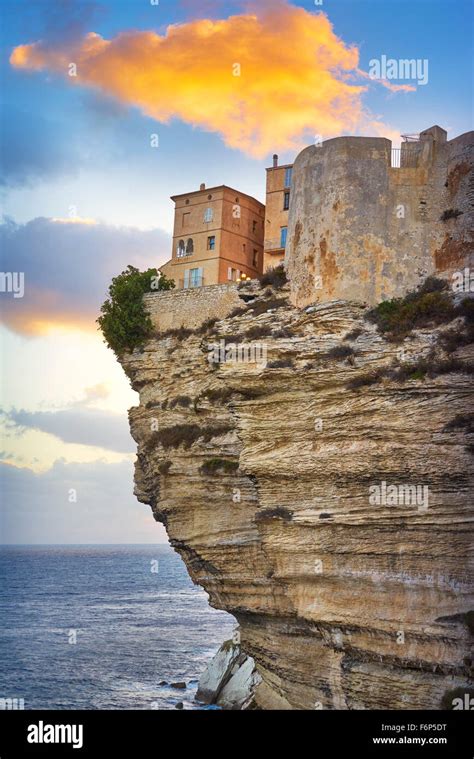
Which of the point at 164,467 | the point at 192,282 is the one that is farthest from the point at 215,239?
the point at 164,467

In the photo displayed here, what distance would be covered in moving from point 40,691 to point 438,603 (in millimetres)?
34789

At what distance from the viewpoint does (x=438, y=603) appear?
25328 millimetres

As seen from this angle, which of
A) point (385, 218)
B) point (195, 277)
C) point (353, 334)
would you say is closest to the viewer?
point (353, 334)

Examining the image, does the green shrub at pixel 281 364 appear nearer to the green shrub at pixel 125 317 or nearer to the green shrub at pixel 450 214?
the green shrub at pixel 450 214

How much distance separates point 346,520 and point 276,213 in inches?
A: 754

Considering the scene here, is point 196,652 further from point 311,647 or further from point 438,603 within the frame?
point 438,603

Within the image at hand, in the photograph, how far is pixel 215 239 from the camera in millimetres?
43875

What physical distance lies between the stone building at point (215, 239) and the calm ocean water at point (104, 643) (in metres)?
14.8

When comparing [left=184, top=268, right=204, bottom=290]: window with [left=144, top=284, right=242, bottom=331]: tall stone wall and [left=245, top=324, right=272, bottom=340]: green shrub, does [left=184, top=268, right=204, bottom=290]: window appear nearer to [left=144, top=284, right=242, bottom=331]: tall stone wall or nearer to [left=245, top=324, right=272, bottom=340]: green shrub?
[left=144, top=284, right=242, bottom=331]: tall stone wall

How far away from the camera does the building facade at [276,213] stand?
41094 mm
